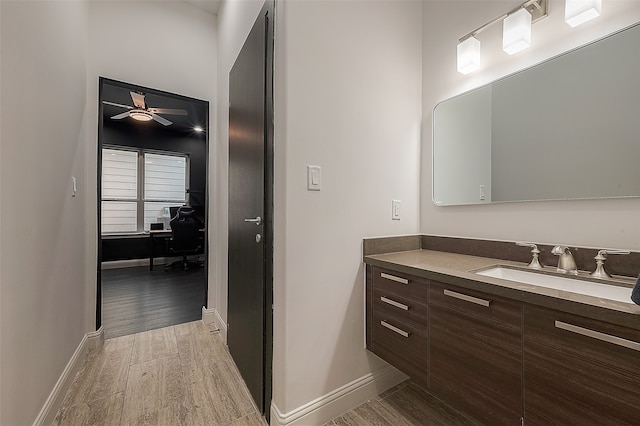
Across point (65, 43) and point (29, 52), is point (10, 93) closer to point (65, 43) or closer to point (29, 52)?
point (29, 52)

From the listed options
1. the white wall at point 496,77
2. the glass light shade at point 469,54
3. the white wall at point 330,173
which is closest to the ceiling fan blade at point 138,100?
the white wall at point 330,173

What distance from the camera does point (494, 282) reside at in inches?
41.2

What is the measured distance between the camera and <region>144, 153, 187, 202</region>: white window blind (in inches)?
230

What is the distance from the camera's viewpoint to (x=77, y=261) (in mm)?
2021

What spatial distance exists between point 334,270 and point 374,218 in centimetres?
42

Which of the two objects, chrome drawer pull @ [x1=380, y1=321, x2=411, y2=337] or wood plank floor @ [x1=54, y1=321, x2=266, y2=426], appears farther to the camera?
wood plank floor @ [x1=54, y1=321, x2=266, y2=426]

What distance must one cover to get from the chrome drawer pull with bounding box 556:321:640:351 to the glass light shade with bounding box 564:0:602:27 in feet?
4.40

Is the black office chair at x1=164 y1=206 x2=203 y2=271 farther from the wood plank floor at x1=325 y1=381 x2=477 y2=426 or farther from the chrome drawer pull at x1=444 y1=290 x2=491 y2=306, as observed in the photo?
the chrome drawer pull at x1=444 y1=290 x2=491 y2=306

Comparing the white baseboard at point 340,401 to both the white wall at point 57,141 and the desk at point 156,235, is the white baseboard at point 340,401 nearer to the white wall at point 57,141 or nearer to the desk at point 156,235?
the white wall at point 57,141

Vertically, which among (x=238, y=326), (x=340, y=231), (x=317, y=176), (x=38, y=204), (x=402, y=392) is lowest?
(x=402, y=392)

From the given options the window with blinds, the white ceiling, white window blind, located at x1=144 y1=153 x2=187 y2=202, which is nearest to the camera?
the white ceiling

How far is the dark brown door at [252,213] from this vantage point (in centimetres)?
147

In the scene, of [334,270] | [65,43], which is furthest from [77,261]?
[334,270]

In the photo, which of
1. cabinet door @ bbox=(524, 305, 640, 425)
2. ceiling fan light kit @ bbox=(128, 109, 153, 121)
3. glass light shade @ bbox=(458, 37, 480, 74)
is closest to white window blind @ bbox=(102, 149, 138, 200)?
ceiling fan light kit @ bbox=(128, 109, 153, 121)
